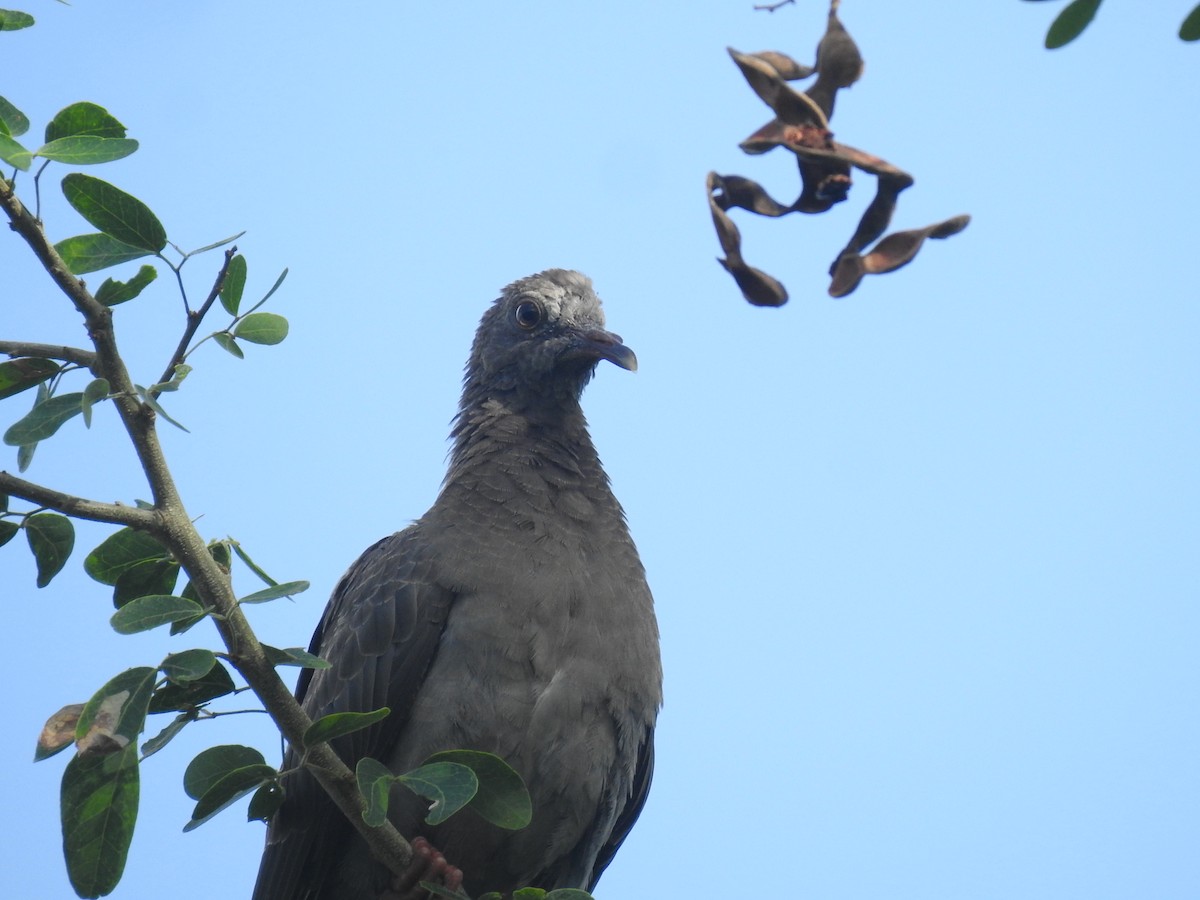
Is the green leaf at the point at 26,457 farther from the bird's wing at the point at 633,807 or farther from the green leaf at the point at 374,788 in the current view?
the bird's wing at the point at 633,807

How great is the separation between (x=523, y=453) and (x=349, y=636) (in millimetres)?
1315

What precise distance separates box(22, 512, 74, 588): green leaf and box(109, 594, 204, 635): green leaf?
0.70 metres

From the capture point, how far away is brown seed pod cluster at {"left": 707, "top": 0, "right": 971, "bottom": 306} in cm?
213

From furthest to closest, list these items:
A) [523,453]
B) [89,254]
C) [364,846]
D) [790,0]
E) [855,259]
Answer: [523,453] → [364,846] → [89,254] → [790,0] → [855,259]

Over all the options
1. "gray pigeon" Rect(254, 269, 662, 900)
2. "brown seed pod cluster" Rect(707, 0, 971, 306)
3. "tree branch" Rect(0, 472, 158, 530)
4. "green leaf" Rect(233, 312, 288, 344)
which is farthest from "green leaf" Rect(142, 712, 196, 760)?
"brown seed pod cluster" Rect(707, 0, 971, 306)

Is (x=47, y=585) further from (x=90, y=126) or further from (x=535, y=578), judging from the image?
(x=535, y=578)

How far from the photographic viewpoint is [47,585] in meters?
3.98

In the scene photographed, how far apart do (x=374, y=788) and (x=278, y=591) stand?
0.63 metres

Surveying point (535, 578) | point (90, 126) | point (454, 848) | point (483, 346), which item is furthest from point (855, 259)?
point (483, 346)

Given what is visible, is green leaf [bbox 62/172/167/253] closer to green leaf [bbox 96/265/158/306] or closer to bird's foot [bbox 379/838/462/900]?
green leaf [bbox 96/265/158/306]

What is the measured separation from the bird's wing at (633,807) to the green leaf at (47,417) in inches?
137

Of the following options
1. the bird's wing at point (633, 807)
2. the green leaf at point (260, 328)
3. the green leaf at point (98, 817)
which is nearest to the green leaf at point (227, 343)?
the green leaf at point (260, 328)

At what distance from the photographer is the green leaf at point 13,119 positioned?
10.7 feet

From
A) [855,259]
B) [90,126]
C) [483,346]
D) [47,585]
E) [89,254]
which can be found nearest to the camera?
[855,259]
